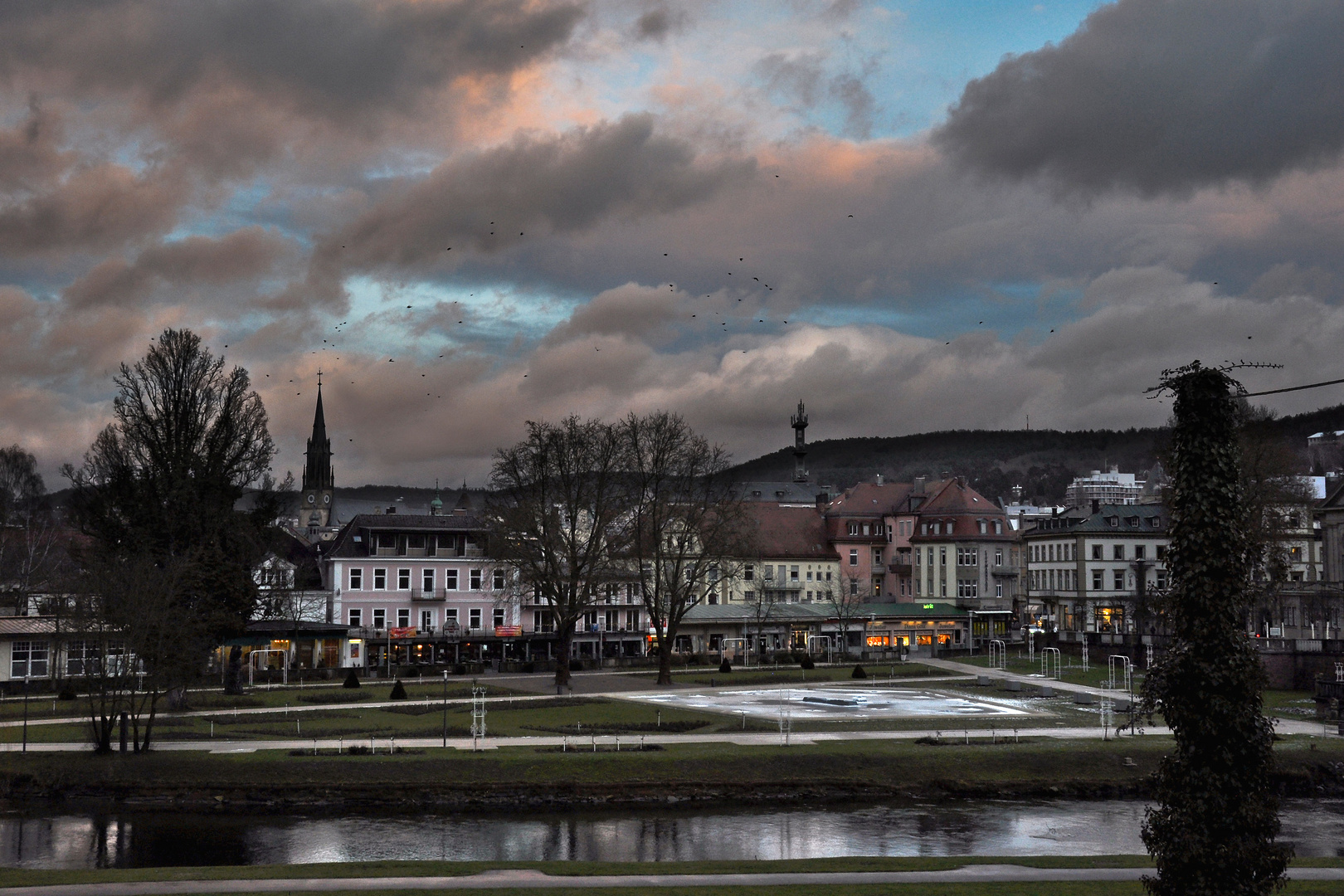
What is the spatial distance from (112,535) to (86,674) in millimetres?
16546

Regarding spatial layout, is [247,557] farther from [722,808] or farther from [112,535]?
[722,808]

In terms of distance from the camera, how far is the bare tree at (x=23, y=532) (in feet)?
278

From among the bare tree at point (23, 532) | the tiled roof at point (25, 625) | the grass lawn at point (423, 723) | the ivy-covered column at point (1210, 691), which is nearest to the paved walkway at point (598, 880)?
the ivy-covered column at point (1210, 691)

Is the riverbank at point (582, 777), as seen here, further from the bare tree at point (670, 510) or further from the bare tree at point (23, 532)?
the bare tree at point (23, 532)

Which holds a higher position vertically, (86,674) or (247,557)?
(247,557)

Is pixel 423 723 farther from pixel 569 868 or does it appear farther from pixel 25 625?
pixel 25 625

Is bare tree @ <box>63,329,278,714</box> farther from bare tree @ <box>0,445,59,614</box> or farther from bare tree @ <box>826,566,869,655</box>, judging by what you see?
bare tree @ <box>826,566,869,655</box>

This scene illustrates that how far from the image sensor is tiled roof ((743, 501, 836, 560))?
112938 millimetres

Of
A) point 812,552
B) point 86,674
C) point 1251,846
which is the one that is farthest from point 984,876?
point 812,552

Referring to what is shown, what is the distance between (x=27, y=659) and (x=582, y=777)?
43.6 metres

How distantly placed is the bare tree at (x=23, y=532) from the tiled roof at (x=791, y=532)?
59306mm

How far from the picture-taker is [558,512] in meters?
70.5

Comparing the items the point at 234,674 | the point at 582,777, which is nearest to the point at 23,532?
the point at 234,674

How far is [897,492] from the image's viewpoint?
121 metres
